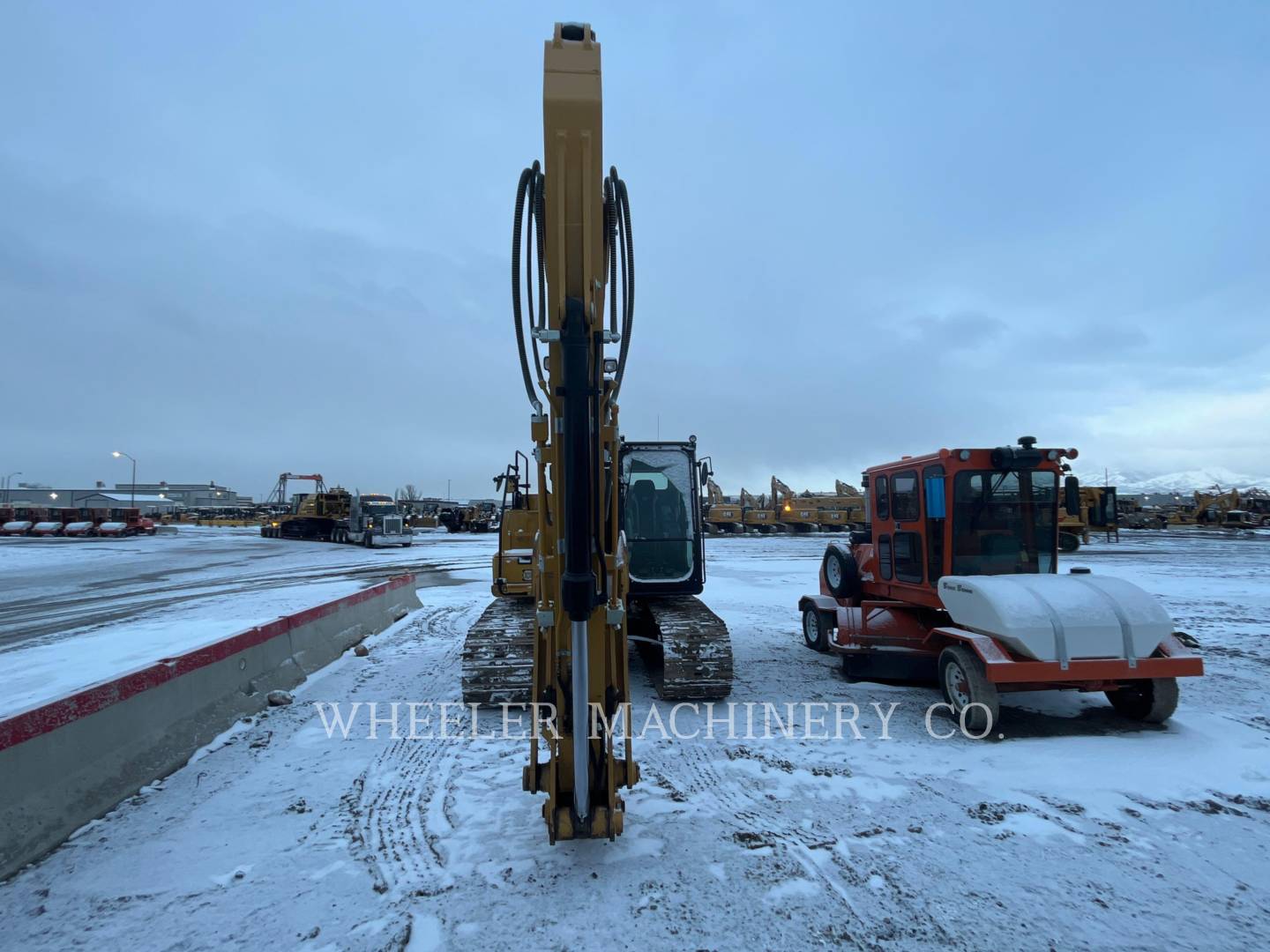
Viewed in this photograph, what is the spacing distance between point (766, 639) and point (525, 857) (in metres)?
5.91

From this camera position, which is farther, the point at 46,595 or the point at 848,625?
the point at 46,595

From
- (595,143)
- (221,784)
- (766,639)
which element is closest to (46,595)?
(221,784)

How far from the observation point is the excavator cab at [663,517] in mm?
6648

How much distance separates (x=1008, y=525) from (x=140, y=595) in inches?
618

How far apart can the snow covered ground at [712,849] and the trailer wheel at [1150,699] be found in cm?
15

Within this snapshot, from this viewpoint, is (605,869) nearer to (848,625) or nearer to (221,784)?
(221,784)

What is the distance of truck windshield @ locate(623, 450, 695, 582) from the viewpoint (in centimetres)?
667

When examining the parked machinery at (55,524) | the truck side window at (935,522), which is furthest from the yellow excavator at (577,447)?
the parked machinery at (55,524)

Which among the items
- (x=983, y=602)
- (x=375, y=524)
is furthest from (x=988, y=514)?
(x=375, y=524)

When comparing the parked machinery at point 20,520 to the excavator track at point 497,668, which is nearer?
the excavator track at point 497,668

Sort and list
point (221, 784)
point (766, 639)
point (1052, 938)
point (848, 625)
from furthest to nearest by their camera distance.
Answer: point (766, 639) < point (848, 625) < point (221, 784) < point (1052, 938)

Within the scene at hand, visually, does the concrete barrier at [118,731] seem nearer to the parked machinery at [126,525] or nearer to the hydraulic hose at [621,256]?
the hydraulic hose at [621,256]

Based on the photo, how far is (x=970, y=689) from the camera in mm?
4941

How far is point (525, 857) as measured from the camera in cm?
322
